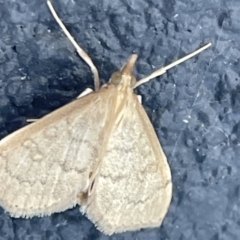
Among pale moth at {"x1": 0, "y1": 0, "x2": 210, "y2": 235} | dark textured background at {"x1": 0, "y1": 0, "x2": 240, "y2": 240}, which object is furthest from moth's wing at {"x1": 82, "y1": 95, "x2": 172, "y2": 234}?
dark textured background at {"x1": 0, "y1": 0, "x2": 240, "y2": 240}

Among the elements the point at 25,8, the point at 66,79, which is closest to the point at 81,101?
the point at 66,79

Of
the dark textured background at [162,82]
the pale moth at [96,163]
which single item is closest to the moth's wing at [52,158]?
the pale moth at [96,163]

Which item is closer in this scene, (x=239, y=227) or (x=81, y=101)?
(x=81, y=101)

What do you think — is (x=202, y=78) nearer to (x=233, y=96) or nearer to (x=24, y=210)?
(x=233, y=96)

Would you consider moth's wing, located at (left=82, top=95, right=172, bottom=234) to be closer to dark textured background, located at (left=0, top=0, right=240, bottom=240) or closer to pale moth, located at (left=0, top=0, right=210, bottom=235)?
pale moth, located at (left=0, top=0, right=210, bottom=235)

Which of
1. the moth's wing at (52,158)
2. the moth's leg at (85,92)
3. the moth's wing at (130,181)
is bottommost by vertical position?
the moth's wing at (130,181)

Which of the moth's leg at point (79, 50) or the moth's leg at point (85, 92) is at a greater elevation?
the moth's leg at point (79, 50)

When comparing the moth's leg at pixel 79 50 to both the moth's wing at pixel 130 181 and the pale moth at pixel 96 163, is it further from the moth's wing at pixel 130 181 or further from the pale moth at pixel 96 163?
A: the moth's wing at pixel 130 181

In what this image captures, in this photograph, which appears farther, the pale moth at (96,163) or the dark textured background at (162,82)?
the dark textured background at (162,82)
